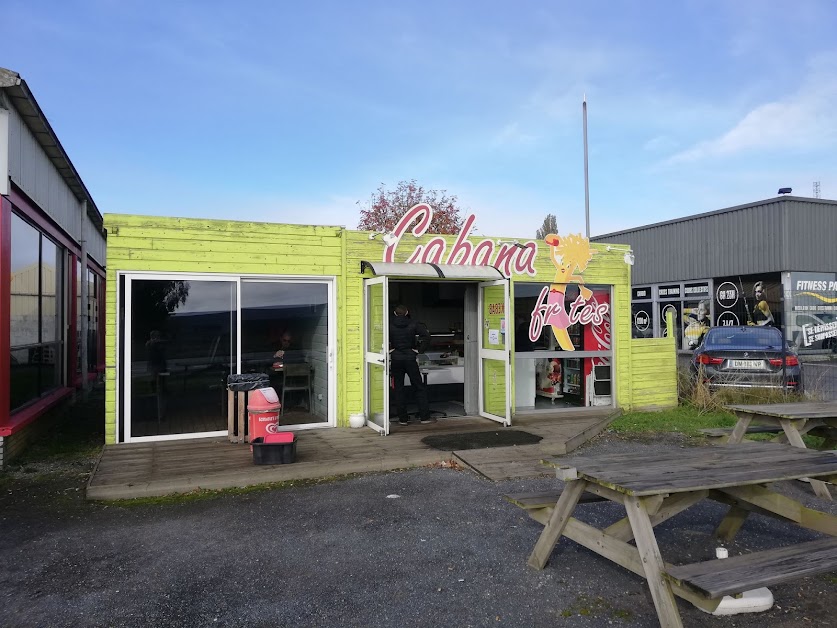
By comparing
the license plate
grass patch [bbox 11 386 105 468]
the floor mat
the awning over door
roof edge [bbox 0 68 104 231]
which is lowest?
grass patch [bbox 11 386 105 468]

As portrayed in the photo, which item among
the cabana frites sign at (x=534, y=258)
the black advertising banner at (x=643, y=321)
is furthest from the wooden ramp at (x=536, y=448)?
the black advertising banner at (x=643, y=321)

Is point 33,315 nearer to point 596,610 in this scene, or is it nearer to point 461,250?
point 461,250

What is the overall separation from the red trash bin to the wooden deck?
0.29 m

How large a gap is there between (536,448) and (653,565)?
12.3 feet

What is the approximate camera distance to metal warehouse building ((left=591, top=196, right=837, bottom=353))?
16.9m

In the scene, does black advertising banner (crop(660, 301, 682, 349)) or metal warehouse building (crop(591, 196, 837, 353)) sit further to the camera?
black advertising banner (crop(660, 301, 682, 349))

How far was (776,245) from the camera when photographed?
17094mm

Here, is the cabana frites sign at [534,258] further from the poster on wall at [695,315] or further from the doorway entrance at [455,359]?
the poster on wall at [695,315]

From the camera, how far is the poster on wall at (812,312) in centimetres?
1681

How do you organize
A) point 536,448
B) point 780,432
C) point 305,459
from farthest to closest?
point 536,448 < point 305,459 < point 780,432

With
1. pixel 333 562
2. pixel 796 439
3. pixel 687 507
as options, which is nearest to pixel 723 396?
pixel 796 439

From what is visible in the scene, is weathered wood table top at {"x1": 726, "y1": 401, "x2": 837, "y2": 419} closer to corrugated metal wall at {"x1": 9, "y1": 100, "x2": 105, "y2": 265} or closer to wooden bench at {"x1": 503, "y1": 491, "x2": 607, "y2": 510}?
wooden bench at {"x1": 503, "y1": 491, "x2": 607, "y2": 510}

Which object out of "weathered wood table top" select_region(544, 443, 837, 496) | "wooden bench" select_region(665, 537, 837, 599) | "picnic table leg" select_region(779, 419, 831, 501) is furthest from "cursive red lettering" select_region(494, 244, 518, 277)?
"wooden bench" select_region(665, 537, 837, 599)

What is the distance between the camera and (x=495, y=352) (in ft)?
27.0
